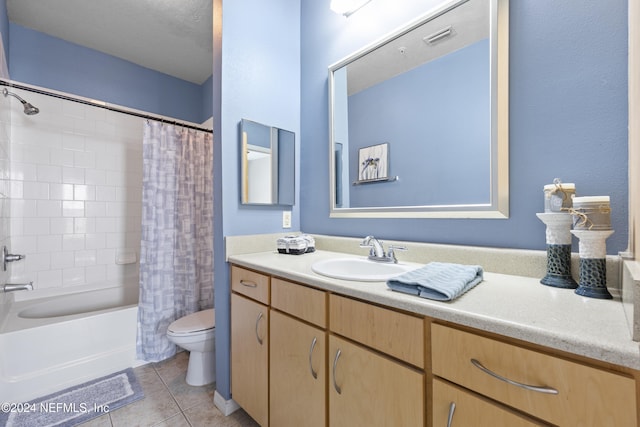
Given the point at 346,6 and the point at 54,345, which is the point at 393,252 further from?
the point at 54,345

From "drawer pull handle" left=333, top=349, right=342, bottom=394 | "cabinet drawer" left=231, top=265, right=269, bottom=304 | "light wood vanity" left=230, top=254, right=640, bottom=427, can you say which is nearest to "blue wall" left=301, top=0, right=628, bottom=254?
"light wood vanity" left=230, top=254, right=640, bottom=427

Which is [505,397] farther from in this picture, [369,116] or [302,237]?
[369,116]

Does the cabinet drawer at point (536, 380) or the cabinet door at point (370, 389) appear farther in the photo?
the cabinet door at point (370, 389)

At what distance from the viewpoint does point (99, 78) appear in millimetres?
2428

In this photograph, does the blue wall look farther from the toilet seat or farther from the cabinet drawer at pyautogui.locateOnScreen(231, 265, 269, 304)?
the toilet seat

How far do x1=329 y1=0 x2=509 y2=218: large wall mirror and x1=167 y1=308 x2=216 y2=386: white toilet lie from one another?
116cm

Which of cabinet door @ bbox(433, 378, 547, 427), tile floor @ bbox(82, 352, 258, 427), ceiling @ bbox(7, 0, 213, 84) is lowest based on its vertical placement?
tile floor @ bbox(82, 352, 258, 427)

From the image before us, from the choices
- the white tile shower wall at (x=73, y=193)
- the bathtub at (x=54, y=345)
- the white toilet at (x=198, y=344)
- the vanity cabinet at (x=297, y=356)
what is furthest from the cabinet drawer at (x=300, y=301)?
the white tile shower wall at (x=73, y=193)

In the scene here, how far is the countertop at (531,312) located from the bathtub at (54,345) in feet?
5.88

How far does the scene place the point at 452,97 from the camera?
1.15 m

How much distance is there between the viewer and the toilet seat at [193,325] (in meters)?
1.68

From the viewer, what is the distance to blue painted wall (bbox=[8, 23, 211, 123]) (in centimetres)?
212

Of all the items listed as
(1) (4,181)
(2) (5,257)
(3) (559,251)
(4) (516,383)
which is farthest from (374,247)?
(1) (4,181)

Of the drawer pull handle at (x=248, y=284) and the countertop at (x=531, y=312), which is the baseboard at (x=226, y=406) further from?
the countertop at (x=531, y=312)
